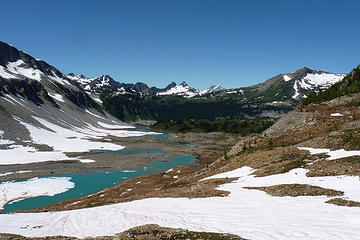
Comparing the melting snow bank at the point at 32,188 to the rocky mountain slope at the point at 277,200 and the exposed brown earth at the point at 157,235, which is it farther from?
the exposed brown earth at the point at 157,235

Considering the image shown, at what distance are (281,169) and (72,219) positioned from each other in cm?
2636

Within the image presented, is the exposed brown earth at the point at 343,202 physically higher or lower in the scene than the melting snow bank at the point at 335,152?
lower

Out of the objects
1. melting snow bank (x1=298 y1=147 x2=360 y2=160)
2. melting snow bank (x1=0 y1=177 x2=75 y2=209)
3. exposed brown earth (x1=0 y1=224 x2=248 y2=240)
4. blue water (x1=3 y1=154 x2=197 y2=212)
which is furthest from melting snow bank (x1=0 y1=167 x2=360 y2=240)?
melting snow bank (x1=0 y1=177 x2=75 y2=209)

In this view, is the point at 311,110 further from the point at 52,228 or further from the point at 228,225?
the point at 52,228

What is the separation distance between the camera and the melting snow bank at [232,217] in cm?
1572

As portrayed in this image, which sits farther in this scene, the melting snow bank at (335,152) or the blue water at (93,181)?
the blue water at (93,181)

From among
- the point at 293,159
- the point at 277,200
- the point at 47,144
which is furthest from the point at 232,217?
the point at 47,144

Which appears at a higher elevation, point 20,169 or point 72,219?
point 72,219

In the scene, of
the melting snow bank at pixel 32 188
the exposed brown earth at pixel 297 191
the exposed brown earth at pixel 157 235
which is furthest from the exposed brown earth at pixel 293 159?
the melting snow bank at pixel 32 188

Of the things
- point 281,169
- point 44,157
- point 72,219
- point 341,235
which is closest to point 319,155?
point 281,169

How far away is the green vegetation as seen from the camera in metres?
82.0

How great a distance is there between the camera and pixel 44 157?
11588cm

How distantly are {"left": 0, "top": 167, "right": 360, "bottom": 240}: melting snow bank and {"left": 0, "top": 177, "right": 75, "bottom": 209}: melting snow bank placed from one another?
170 ft

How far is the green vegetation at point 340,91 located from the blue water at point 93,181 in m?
57.2
